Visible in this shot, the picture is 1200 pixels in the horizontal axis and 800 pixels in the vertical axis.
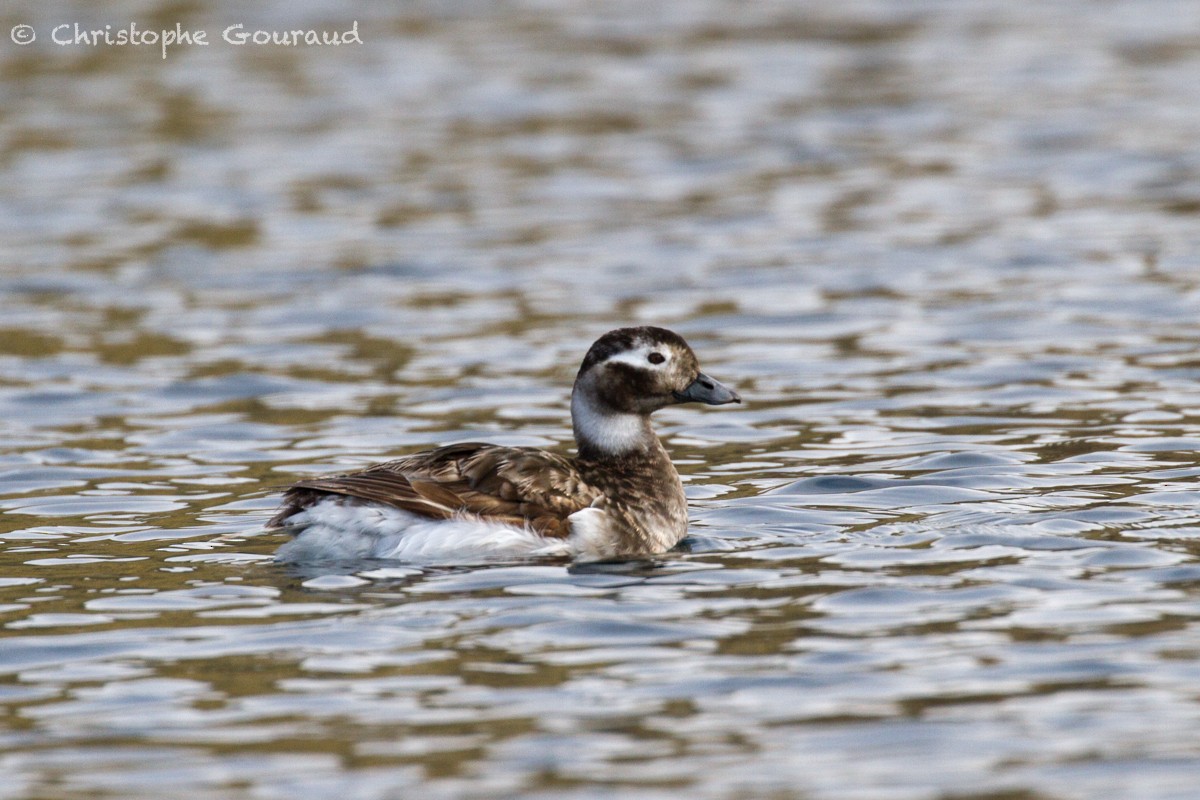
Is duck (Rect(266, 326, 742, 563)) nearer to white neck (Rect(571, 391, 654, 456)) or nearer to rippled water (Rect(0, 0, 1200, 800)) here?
white neck (Rect(571, 391, 654, 456))

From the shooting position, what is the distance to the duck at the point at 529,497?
31.4ft

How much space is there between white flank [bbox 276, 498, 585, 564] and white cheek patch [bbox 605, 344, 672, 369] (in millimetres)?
1385

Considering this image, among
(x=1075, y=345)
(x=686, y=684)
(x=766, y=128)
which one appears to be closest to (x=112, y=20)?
(x=766, y=128)

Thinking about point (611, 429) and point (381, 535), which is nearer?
point (381, 535)

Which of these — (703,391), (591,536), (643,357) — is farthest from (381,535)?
(703,391)

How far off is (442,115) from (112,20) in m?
7.14

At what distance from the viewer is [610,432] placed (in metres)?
10.8

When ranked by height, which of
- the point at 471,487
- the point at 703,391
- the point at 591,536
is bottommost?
the point at 591,536

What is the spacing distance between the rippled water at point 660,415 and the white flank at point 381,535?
14 centimetres

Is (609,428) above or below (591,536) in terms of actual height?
above

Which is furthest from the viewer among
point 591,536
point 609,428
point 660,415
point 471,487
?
point 660,415

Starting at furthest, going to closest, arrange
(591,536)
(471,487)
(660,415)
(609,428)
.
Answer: (660,415) → (609,428) → (591,536) → (471,487)

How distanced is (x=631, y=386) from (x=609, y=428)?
0.88 feet

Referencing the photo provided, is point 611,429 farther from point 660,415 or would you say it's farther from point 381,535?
point 660,415
